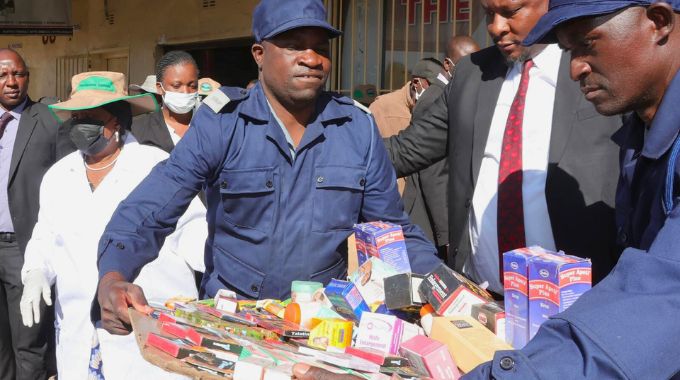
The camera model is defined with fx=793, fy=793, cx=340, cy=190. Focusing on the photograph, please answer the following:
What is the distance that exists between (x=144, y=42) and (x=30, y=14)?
1762 millimetres

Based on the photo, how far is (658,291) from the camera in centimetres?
141

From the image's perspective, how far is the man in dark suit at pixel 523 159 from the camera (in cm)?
246

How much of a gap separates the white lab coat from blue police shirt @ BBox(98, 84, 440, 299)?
83 cm

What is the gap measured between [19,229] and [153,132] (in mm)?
1166

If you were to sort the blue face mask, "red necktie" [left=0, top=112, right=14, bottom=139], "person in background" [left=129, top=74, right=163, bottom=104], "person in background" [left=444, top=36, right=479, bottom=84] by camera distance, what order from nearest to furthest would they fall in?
the blue face mask, "red necktie" [left=0, top=112, right=14, bottom=139], "person in background" [left=129, top=74, right=163, bottom=104], "person in background" [left=444, top=36, right=479, bottom=84]

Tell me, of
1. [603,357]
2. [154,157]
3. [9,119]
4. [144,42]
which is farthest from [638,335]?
[144,42]

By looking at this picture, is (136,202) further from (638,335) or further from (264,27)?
(638,335)

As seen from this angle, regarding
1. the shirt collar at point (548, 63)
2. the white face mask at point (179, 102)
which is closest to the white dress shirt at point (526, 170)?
the shirt collar at point (548, 63)

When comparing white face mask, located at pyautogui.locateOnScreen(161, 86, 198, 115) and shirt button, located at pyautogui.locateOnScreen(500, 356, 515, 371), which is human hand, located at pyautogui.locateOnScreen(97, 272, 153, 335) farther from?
white face mask, located at pyautogui.locateOnScreen(161, 86, 198, 115)

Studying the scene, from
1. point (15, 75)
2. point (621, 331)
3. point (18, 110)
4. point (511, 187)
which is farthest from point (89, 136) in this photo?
point (621, 331)

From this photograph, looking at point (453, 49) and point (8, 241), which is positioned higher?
point (453, 49)

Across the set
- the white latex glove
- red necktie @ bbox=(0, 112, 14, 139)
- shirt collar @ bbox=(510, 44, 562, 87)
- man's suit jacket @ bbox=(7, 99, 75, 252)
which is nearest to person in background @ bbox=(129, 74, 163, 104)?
man's suit jacket @ bbox=(7, 99, 75, 252)

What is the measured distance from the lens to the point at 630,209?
1.95 meters

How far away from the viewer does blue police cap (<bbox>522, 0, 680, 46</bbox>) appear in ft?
5.36
